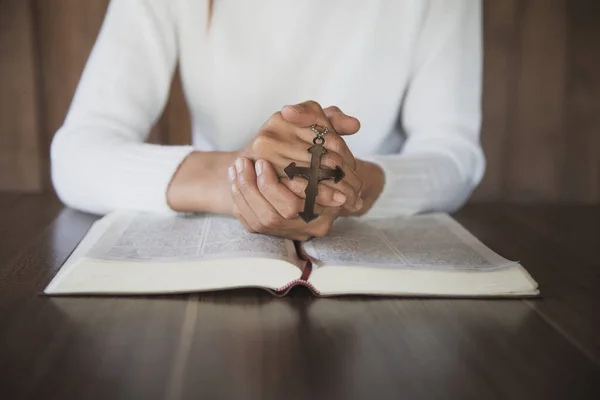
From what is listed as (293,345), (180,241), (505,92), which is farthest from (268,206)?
(505,92)

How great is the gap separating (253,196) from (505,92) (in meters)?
1.00

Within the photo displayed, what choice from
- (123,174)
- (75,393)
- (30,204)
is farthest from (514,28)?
(75,393)

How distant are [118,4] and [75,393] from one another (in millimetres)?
853

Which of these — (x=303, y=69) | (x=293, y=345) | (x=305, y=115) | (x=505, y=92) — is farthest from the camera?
(x=505, y=92)

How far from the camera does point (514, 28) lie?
1523mm

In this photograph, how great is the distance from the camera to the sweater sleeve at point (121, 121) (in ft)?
3.05

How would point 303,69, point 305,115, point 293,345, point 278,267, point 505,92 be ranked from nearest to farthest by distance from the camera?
point 293,345
point 278,267
point 305,115
point 303,69
point 505,92

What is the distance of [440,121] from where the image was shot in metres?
1.16

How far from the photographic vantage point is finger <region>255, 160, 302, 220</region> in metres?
0.74

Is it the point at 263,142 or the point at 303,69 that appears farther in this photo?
the point at 303,69

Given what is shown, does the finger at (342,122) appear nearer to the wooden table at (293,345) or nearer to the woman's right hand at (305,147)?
the woman's right hand at (305,147)

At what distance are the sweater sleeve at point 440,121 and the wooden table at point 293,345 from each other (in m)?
0.28

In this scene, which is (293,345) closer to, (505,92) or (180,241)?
(180,241)

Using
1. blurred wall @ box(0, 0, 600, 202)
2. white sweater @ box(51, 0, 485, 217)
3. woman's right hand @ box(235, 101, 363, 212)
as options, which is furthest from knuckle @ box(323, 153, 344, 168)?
blurred wall @ box(0, 0, 600, 202)
